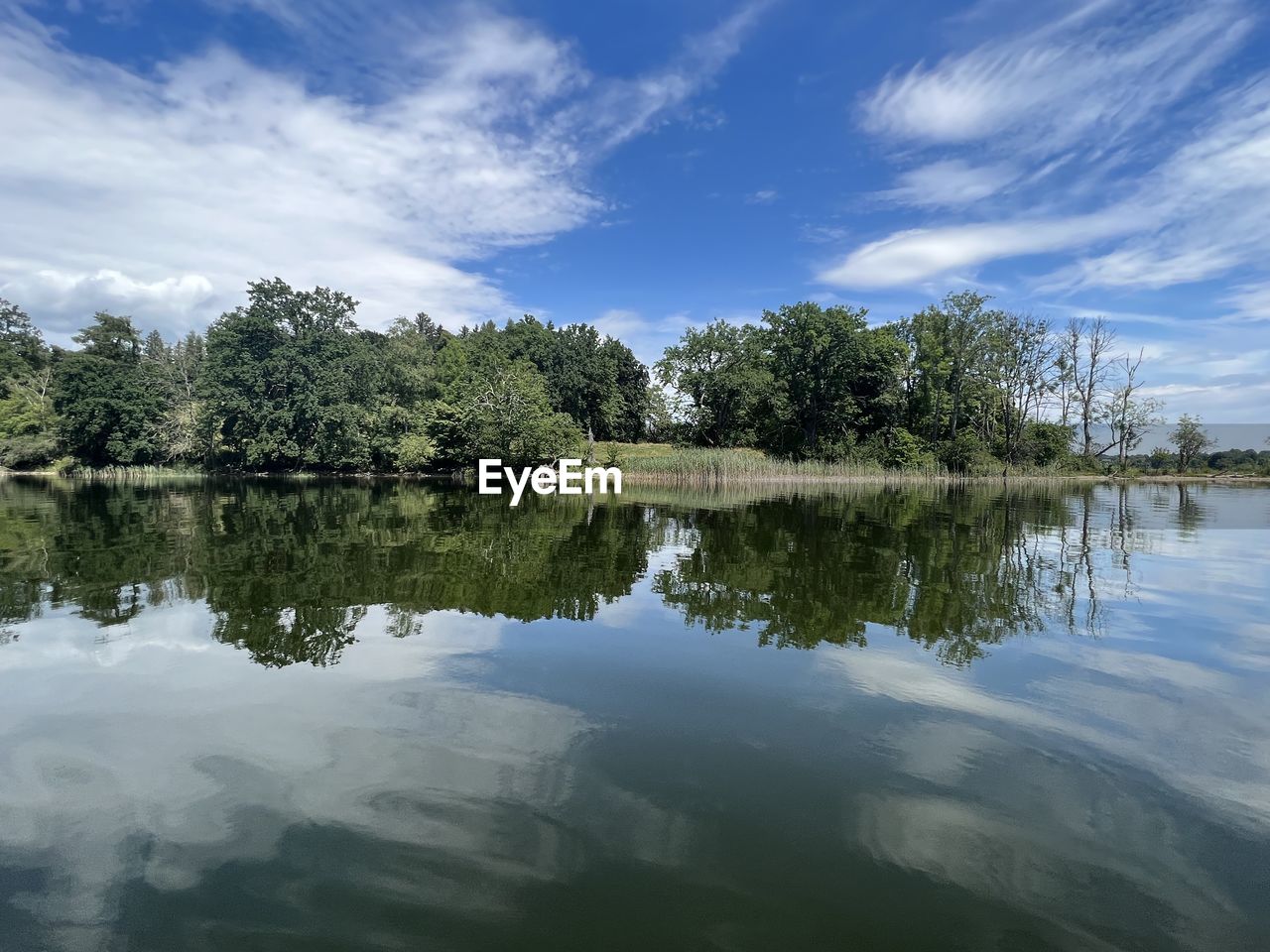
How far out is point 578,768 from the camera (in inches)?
172

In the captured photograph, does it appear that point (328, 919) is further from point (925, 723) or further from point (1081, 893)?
point (925, 723)

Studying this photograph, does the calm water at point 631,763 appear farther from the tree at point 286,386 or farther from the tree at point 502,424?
the tree at point 286,386

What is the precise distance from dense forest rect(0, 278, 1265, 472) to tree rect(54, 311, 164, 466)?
16 cm

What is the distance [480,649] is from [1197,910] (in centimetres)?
581

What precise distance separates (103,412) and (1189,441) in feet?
262

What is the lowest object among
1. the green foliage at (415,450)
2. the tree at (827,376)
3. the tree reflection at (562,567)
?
the tree reflection at (562,567)

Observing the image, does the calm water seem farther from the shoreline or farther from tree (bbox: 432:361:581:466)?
tree (bbox: 432:361:581:466)

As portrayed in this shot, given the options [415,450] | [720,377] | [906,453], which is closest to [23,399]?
[415,450]

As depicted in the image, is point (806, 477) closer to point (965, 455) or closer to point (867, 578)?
point (965, 455)

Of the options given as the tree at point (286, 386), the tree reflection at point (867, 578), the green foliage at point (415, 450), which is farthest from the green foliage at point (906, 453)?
the tree at point (286, 386)

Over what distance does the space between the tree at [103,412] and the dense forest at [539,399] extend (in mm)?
158

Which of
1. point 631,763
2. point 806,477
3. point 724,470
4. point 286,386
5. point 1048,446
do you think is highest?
point 286,386

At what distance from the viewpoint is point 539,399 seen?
42594 mm

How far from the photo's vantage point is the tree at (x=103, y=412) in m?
49.2
